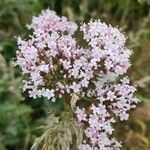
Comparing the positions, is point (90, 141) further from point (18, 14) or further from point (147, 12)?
point (147, 12)

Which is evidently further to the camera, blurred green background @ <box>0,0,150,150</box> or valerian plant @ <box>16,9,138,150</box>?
blurred green background @ <box>0,0,150,150</box>

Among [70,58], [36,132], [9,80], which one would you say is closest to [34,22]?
[70,58]

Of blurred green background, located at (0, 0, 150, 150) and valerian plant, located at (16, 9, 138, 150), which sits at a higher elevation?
blurred green background, located at (0, 0, 150, 150)

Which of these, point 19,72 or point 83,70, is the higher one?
point 19,72

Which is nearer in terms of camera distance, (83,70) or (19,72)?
(83,70)
